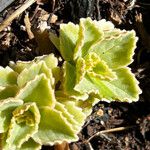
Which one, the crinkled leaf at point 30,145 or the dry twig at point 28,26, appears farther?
the dry twig at point 28,26

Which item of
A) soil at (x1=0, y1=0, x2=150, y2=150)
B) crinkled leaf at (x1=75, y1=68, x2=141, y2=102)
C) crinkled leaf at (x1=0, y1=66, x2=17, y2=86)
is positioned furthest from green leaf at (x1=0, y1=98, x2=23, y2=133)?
soil at (x1=0, y1=0, x2=150, y2=150)

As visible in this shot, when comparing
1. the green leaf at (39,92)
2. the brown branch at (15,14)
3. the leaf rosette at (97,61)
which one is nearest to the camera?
the green leaf at (39,92)

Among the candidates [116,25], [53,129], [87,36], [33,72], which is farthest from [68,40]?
[116,25]

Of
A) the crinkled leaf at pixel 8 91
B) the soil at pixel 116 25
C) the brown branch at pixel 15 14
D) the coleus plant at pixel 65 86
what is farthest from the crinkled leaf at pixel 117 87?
the brown branch at pixel 15 14

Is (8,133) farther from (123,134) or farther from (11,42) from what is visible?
(123,134)

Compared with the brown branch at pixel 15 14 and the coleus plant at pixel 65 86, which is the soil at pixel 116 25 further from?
the coleus plant at pixel 65 86

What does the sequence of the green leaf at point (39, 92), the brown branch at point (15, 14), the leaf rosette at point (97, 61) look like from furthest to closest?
the brown branch at point (15, 14) → the leaf rosette at point (97, 61) → the green leaf at point (39, 92)

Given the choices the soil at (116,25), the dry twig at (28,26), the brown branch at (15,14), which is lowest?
the soil at (116,25)
